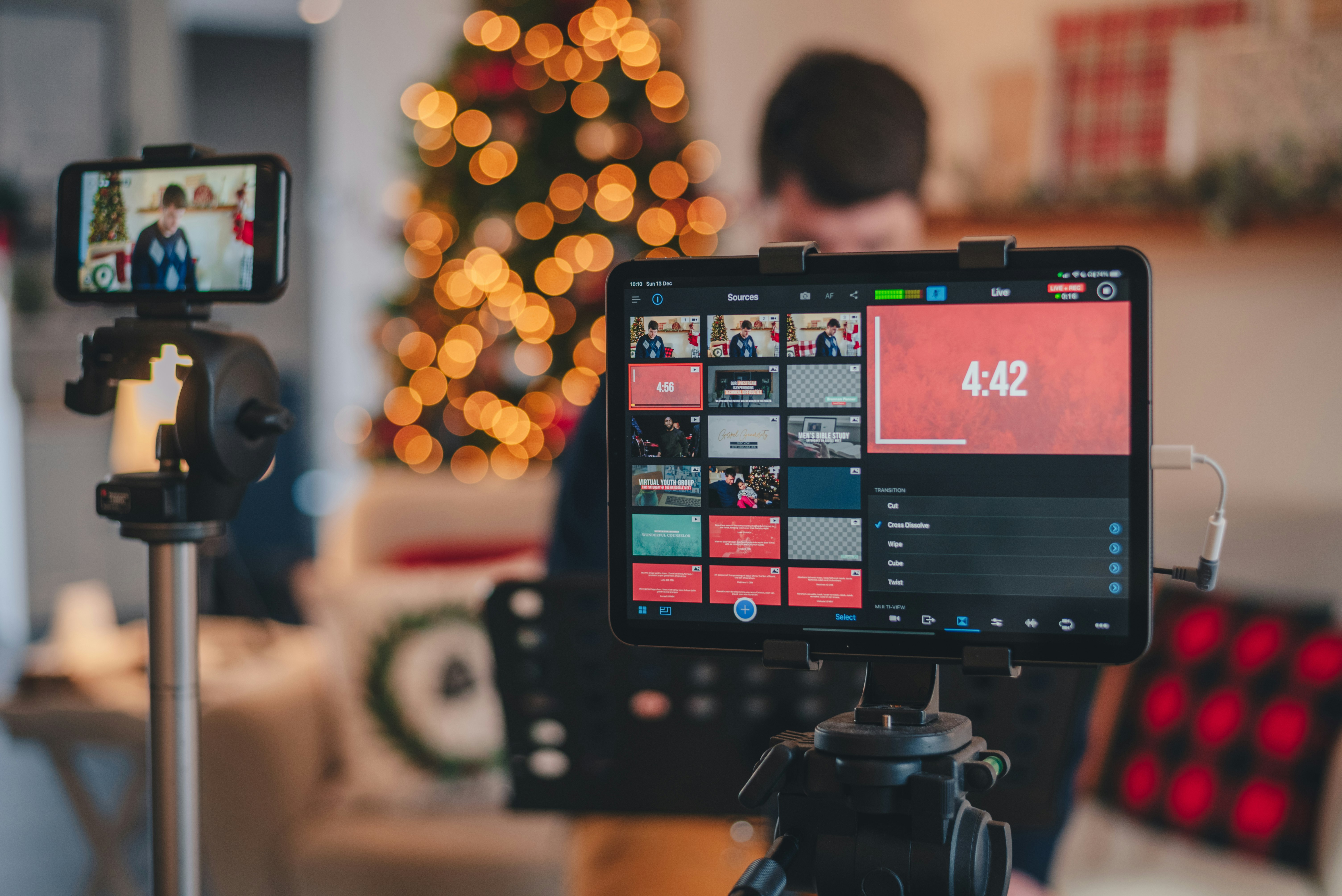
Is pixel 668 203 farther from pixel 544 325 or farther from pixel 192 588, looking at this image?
pixel 192 588

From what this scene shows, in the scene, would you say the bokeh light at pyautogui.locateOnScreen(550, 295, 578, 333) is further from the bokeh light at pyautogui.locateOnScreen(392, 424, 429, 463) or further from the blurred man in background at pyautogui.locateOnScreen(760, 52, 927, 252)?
the blurred man in background at pyautogui.locateOnScreen(760, 52, 927, 252)

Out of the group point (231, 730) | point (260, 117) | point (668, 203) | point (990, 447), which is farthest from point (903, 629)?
point (260, 117)

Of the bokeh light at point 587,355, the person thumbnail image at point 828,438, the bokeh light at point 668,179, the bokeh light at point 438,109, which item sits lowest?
the person thumbnail image at point 828,438

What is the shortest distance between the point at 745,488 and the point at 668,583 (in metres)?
0.08

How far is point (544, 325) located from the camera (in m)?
2.91

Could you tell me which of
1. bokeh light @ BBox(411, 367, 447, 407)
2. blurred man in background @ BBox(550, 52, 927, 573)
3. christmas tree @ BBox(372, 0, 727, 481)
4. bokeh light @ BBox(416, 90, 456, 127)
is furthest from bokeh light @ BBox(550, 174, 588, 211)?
blurred man in background @ BBox(550, 52, 927, 573)

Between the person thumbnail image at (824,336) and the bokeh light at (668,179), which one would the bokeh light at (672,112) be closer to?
the bokeh light at (668,179)

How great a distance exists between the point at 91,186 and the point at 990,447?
624 millimetres

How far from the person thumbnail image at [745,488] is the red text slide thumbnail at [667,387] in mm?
44

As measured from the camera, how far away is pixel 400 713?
1.87 m

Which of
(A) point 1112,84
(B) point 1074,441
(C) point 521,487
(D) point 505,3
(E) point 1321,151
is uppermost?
(D) point 505,3

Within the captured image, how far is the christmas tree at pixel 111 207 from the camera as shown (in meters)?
0.69

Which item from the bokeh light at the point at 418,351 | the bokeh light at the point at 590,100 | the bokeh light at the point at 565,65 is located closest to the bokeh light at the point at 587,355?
the bokeh light at the point at 418,351

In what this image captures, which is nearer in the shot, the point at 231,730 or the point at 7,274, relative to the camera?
the point at 231,730
